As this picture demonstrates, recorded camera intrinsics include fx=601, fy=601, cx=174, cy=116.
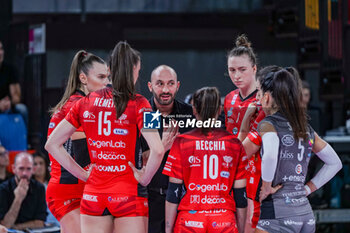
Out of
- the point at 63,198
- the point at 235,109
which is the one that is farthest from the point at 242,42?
the point at 63,198

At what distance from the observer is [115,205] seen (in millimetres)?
3512

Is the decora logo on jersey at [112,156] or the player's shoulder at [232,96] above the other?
the player's shoulder at [232,96]

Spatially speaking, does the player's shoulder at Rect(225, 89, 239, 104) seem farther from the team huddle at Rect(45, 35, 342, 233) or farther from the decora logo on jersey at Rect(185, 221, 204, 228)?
the decora logo on jersey at Rect(185, 221, 204, 228)

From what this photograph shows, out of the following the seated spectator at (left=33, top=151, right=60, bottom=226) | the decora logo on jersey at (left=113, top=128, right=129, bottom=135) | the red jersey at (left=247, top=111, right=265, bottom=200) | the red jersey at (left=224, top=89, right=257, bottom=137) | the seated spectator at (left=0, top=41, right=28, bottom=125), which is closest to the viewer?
the decora logo on jersey at (left=113, top=128, right=129, bottom=135)

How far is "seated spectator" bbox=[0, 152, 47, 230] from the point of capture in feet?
21.3

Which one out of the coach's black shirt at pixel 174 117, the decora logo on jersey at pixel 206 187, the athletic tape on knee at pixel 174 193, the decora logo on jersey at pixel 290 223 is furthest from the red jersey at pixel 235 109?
the decora logo on jersey at pixel 290 223

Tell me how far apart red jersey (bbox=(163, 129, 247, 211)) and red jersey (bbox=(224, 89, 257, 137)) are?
41cm

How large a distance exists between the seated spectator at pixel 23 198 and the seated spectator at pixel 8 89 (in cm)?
135

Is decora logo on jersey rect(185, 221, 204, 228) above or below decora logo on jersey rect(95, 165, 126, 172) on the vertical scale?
below

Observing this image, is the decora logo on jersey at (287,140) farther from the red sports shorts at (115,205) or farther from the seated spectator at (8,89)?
the seated spectator at (8,89)

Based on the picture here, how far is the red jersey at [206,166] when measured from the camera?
3.64m

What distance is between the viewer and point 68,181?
4.17 metres

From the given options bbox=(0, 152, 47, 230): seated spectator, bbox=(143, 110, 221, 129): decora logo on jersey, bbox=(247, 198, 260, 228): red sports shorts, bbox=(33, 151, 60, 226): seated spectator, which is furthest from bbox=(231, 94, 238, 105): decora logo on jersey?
bbox=(33, 151, 60, 226): seated spectator

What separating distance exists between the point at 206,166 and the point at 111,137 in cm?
60
